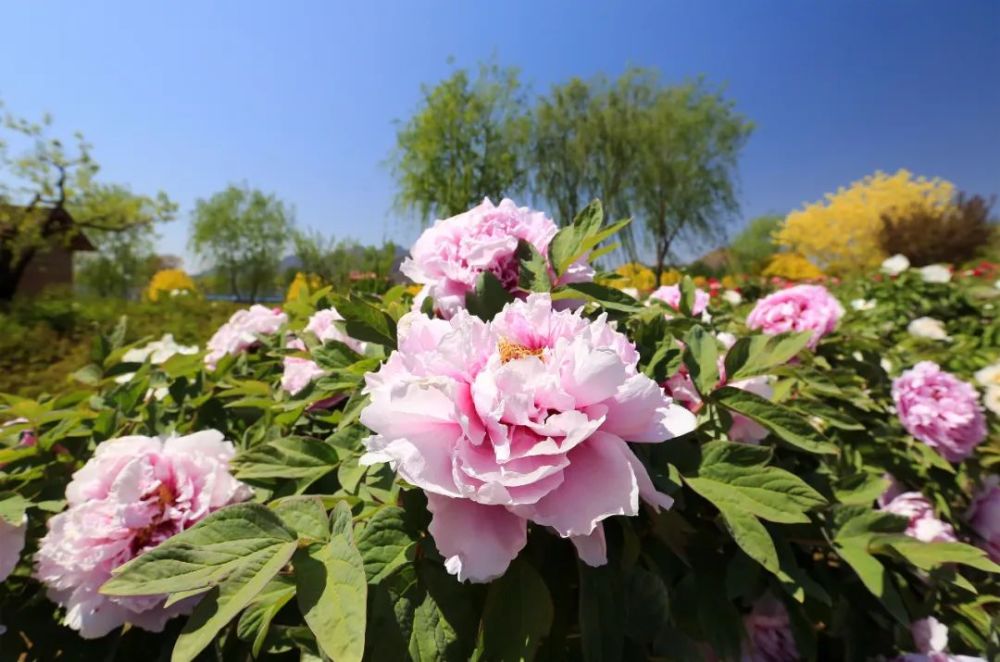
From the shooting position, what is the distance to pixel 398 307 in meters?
0.82

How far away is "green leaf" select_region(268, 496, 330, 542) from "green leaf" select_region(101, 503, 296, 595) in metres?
0.01

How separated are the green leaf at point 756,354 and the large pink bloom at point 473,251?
0.80 ft

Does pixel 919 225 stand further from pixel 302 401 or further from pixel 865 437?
pixel 302 401

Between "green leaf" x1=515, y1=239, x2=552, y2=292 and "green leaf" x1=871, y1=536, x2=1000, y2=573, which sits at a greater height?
"green leaf" x1=515, y1=239, x2=552, y2=292

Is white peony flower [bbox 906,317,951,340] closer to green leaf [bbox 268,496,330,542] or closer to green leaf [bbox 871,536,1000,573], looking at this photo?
green leaf [bbox 871,536,1000,573]

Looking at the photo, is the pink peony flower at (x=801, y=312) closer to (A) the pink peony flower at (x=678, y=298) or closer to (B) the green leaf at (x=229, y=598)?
(A) the pink peony flower at (x=678, y=298)

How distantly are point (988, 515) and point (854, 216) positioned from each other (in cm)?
1293

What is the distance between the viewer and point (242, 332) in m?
1.29

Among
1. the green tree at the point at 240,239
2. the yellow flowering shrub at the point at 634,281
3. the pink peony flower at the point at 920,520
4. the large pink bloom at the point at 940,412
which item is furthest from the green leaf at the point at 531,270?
the green tree at the point at 240,239

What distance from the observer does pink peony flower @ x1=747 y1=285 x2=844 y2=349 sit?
1.25 metres

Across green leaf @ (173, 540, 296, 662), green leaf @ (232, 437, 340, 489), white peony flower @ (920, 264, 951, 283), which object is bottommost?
green leaf @ (173, 540, 296, 662)

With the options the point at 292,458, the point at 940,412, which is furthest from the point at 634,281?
the point at 292,458

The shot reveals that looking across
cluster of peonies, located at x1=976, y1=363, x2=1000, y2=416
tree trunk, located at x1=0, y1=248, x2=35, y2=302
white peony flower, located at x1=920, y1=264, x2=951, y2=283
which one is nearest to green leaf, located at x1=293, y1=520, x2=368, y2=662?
cluster of peonies, located at x1=976, y1=363, x2=1000, y2=416

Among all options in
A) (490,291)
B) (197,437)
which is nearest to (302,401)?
(197,437)
